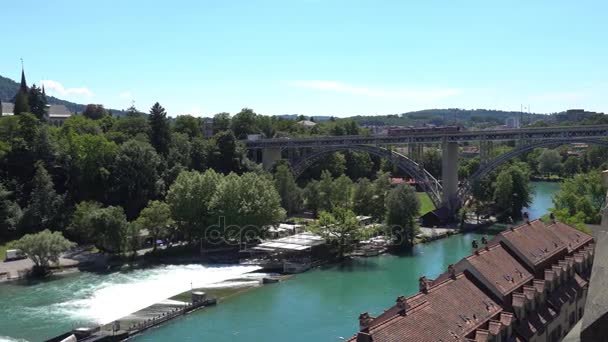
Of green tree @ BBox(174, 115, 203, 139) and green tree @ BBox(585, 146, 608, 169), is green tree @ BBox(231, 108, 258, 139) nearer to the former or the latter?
green tree @ BBox(174, 115, 203, 139)

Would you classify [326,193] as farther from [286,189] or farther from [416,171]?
[416,171]

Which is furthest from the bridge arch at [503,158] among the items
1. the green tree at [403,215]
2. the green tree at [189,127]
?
the green tree at [189,127]

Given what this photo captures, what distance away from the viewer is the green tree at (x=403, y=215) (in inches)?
1671

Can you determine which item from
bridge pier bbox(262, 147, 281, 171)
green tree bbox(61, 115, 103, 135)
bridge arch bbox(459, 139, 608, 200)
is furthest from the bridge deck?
green tree bbox(61, 115, 103, 135)

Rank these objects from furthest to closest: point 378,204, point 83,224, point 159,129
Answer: point 159,129 → point 378,204 → point 83,224

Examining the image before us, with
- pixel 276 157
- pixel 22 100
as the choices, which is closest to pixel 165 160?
pixel 276 157

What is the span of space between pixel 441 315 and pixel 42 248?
27605 mm

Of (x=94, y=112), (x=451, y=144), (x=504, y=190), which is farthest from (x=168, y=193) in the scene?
(x=94, y=112)

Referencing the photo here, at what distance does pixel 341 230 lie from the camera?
39.6m

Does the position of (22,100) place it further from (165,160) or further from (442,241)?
(442,241)

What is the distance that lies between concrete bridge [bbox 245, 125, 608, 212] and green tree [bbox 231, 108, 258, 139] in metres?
14.8

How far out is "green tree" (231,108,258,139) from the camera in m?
78.4

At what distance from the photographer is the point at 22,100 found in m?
67.5

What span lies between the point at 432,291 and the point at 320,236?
80.9 feet
